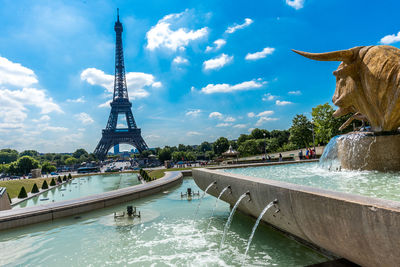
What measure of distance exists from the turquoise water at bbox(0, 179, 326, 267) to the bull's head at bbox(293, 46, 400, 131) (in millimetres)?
6172

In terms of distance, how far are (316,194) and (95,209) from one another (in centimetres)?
887

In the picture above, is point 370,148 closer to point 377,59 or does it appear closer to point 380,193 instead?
point 377,59

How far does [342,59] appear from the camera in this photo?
351 inches

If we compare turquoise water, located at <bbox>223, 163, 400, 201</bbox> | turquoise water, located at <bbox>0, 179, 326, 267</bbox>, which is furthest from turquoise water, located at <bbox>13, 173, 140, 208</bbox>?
turquoise water, located at <bbox>223, 163, 400, 201</bbox>

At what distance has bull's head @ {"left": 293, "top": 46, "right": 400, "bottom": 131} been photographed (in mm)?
7961

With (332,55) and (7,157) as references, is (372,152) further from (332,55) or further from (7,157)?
(7,157)

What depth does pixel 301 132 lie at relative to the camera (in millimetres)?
51875

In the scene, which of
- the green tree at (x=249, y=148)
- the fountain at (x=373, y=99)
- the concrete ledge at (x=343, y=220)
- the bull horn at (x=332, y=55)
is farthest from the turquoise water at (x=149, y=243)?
the green tree at (x=249, y=148)

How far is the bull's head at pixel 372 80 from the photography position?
796cm

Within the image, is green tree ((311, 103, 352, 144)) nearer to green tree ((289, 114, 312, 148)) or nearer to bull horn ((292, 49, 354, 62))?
green tree ((289, 114, 312, 148))

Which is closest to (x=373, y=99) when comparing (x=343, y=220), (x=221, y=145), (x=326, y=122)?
(x=343, y=220)

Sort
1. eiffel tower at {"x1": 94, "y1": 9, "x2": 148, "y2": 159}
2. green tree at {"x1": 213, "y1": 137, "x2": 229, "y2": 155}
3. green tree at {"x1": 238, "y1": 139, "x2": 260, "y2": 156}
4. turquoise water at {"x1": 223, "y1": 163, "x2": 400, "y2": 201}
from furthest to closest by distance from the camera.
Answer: green tree at {"x1": 213, "y1": 137, "x2": 229, "y2": 155} → eiffel tower at {"x1": 94, "y1": 9, "x2": 148, "y2": 159} → green tree at {"x1": 238, "y1": 139, "x2": 260, "y2": 156} → turquoise water at {"x1": 223, "y1": 163, "x2": 400, "y2": 201}

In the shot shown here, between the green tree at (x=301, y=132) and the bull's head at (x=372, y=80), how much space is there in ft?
145

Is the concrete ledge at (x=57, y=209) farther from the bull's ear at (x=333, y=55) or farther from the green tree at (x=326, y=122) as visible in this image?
the green tree at (x=326, y=122)
